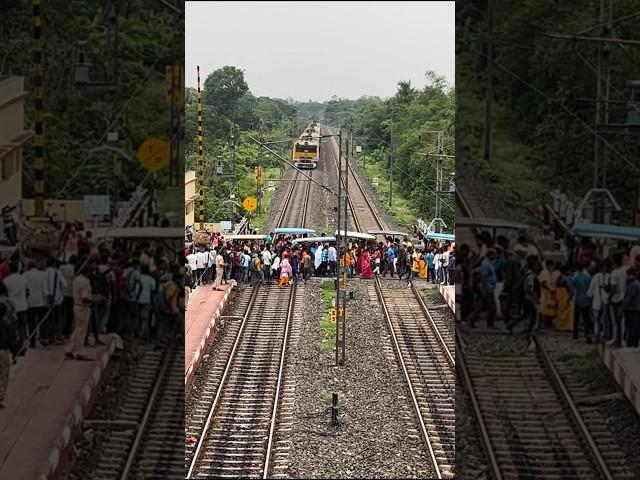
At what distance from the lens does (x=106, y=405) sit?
17.5 ft

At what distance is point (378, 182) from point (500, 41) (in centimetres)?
1391

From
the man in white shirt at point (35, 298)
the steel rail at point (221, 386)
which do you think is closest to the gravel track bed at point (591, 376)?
the steel rail at point (221, 386)

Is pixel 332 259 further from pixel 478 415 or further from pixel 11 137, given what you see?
pixel 11 137

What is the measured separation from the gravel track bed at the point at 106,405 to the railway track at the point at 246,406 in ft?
4.90

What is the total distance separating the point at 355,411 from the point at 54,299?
3.99 metres

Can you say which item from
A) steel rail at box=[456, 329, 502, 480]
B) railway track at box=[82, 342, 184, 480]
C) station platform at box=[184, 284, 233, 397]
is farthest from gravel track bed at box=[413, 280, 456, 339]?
railway track at box=[82, 342, 184, 480]

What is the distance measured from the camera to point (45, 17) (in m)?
5.14

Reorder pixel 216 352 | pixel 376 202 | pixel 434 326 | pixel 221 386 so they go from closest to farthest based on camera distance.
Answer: pixel 221 386, pixel 216 352, pixel 434 326, pixel 376 202

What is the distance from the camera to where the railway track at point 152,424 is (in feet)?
17.3

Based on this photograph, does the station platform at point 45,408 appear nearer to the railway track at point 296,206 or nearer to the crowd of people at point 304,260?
the crowd of people at point 304,260

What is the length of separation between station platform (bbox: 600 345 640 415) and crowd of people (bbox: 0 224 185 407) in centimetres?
287

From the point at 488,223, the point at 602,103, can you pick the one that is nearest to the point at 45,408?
the point at 488,223

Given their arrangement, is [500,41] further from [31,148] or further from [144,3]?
[31,148]

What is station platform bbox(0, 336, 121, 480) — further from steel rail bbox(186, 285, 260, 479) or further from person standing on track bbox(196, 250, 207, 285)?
person standing on track bbox(196, 250, 207, 285)
